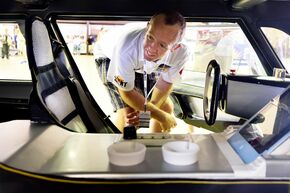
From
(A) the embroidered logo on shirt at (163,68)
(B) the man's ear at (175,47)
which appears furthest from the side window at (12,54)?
(B) the man's ear at (175,47)

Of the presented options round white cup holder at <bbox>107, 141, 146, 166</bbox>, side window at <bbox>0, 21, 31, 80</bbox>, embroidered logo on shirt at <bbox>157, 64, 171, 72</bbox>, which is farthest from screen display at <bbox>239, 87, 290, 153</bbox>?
side window at <bbox>0, 21, 31, 80</bbox>

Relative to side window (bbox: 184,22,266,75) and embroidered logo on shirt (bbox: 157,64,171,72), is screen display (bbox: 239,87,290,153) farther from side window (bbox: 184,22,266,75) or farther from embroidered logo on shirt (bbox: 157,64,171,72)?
embroidered logo on shirt (bbox: 157,64,171,72)

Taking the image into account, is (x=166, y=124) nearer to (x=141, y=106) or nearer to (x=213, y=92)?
(x=141, y=106)

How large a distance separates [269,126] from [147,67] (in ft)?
3.79

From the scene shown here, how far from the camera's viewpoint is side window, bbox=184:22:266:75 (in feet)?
7.51

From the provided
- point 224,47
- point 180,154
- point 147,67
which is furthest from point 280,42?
point 180,154

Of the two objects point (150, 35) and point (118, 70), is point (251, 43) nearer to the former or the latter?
point (150, 35)

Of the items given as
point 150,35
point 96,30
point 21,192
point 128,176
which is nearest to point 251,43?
point 150,35

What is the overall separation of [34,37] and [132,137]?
0.66m

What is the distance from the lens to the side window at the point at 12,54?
8.24 feet

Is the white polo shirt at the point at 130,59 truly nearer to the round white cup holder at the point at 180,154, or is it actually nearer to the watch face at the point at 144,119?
the watch face at the point at 144,119

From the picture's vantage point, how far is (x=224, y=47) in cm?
255

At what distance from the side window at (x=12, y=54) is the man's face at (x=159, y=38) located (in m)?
1.05

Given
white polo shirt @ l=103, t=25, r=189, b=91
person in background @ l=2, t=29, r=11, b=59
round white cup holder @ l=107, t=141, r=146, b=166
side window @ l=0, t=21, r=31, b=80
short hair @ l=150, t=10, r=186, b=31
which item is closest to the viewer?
round white cup holder @ l=107, t=141, r=146, b=166
